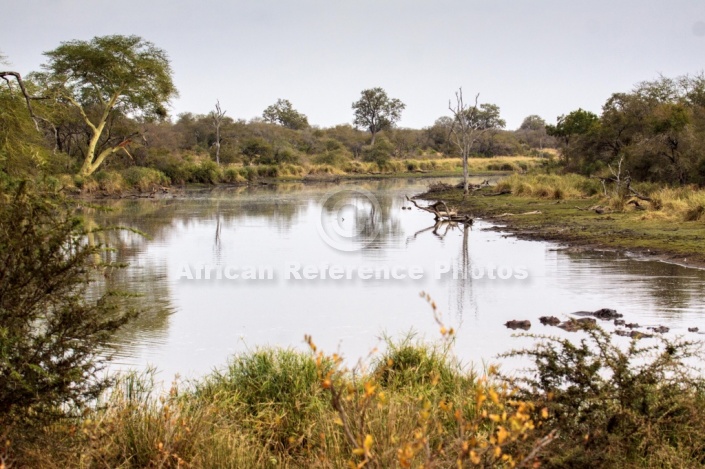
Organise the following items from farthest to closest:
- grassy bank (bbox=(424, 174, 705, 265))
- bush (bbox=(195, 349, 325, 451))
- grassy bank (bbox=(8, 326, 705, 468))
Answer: grassy bank (bbox=(424, 174, 705, 265))
bush (bbox=(195, 349, 325, 451))
grassy bank (bbox=(8, 326, 705, 468))

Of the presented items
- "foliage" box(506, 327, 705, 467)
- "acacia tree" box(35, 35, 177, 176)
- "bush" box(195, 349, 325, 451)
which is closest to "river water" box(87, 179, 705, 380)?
"bush" box(195, 349, 325, 451)

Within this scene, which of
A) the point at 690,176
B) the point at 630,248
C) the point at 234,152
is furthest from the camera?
the point at 234,152

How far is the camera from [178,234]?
18.8 m

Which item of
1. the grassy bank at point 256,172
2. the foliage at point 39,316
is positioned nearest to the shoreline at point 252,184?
the grassy bank at point 256,172

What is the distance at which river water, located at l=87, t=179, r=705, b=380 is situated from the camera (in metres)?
7.82

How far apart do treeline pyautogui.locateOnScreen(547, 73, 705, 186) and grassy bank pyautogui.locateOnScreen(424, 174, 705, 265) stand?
991 mm

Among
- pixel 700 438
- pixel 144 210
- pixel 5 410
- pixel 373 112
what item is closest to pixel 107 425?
pixel 5 410

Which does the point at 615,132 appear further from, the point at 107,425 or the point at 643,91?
the point at 107,425

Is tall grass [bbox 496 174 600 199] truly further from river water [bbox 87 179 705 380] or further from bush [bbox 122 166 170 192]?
bush [bbox 122 166 170 192]

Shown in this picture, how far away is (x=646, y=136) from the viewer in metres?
26.3

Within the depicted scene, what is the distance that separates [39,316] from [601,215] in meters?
17.9

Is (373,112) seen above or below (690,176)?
above

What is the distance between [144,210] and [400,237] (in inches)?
476

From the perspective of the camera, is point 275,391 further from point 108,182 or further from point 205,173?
point 205,173
